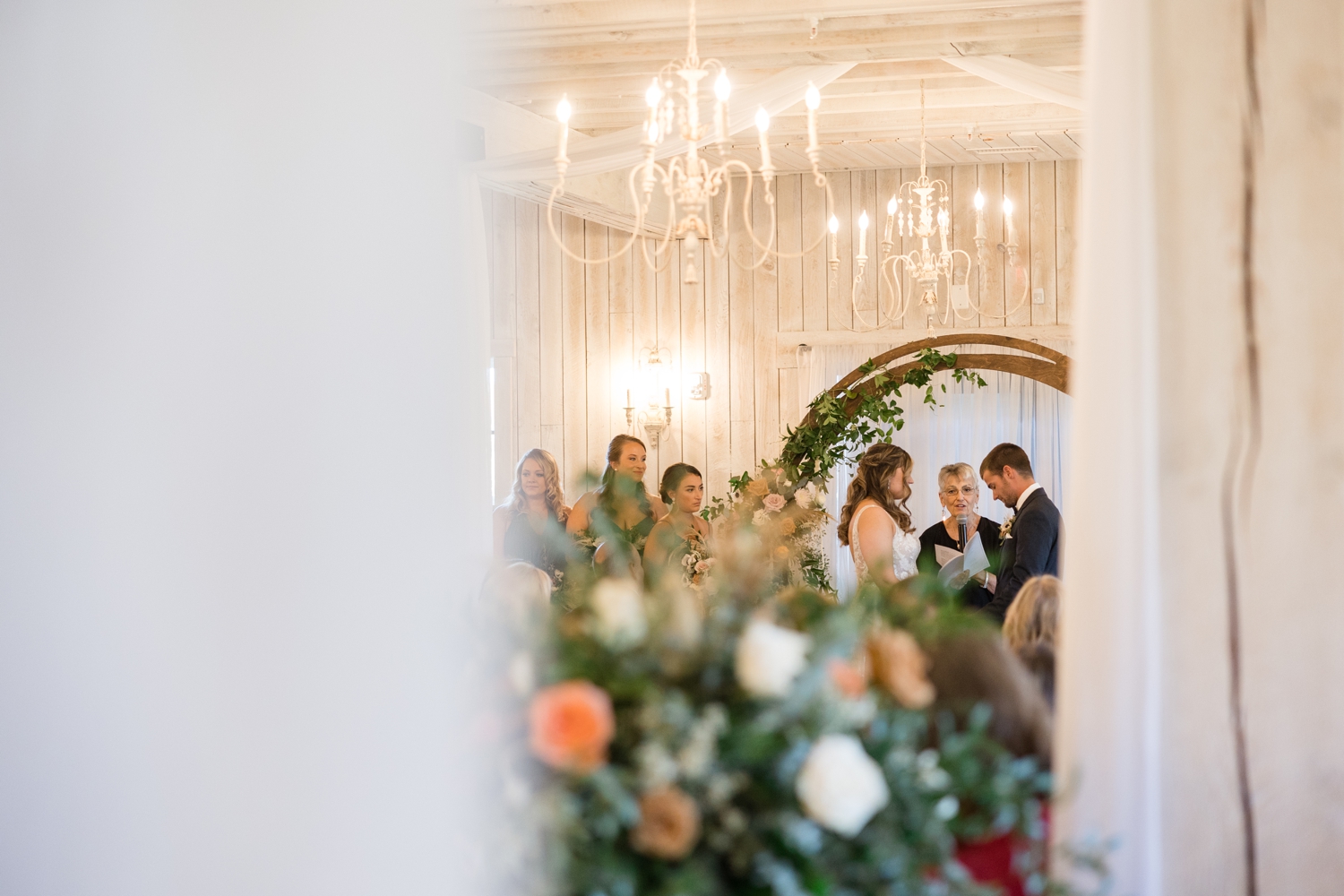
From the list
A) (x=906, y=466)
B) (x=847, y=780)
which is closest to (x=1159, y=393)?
(x=847, y=780)

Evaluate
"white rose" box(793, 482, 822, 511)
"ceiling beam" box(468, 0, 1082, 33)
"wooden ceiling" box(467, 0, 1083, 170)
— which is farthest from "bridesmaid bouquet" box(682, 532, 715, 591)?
"ceiling beam" box(468, 0, 1082, 33)

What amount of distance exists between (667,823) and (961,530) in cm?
446

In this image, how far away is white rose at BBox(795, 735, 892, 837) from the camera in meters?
1.46

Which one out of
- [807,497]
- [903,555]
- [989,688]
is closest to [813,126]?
[989,688]

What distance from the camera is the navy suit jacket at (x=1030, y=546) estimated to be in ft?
15.5

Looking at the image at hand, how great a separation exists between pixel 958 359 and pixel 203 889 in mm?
5474

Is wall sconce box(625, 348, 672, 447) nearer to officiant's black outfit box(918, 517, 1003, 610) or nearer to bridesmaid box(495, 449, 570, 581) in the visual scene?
bridesmaid box(495, 449, 570, 581)

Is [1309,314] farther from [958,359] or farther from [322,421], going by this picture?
[958,359]

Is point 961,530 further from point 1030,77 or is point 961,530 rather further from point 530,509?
point 1030,77

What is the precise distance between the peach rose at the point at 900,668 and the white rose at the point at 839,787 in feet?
0.62

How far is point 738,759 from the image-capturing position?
1.54 metres

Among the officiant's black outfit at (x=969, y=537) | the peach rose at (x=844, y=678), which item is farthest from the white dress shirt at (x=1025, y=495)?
the peach rose at (x=844, y=678)

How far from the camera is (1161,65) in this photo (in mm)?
1998

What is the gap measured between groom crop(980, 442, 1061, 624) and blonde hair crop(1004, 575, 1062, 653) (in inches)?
73.0
